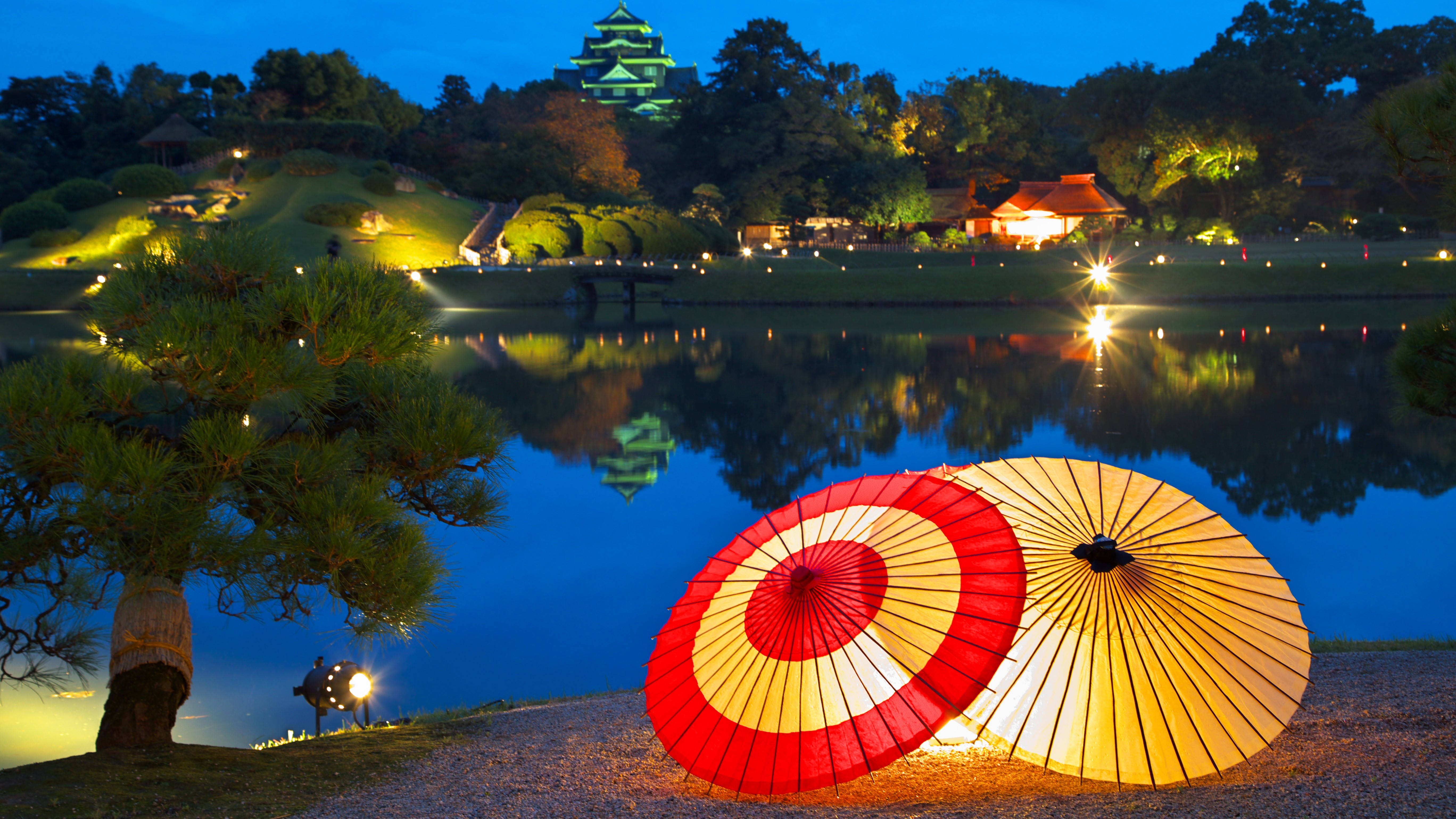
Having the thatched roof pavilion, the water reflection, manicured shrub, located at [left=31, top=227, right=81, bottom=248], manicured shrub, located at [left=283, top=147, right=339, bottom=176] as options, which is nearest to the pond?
the water reflection

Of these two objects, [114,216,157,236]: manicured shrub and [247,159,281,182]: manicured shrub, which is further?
[247,159,281,182]: manicured shrub

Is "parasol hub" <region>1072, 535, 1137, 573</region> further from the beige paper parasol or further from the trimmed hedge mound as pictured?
the trimmed hedge mound

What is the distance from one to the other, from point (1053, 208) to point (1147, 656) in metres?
46.3

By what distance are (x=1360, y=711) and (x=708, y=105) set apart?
50695 mm

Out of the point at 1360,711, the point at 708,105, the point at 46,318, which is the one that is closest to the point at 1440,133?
the point at 1360,711

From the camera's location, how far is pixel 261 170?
5241 centimetres

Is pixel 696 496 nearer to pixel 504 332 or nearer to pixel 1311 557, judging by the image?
pixel 1311 557

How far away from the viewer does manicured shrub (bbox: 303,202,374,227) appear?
4700cm

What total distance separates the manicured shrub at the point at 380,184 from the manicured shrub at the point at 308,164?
8.51ft

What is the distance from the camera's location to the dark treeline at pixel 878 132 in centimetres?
4519

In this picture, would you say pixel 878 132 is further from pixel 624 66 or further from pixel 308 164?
pixel 624 66

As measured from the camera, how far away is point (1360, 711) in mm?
4324

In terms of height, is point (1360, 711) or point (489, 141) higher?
point (489, 141)

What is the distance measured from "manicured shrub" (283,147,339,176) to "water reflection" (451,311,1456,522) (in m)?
A: 31.1
